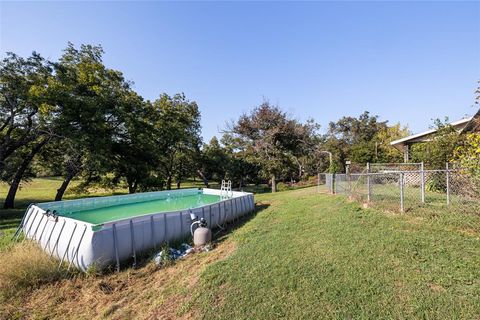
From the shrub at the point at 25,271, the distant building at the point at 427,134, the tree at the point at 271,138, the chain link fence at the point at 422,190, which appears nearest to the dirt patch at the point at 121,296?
the shrub at the point at 25,271

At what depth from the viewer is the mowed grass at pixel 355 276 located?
9.93 ft

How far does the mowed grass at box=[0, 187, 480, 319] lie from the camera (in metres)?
3.11

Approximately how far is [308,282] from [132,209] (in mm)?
10937

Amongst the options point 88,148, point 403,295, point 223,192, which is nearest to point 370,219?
point 403,295

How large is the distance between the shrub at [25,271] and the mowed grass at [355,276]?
10.7 ft

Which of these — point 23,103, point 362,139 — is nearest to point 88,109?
point 23,103

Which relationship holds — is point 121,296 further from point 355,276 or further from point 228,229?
point 228,229

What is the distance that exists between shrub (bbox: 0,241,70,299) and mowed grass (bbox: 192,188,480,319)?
327 cm

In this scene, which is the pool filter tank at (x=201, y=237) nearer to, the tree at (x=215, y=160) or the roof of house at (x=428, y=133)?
the roof of house at (x=428, y=133)

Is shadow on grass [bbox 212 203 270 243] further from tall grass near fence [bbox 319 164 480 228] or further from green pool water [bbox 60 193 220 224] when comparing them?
tall grass near fence [bbox 319 164 480 228]

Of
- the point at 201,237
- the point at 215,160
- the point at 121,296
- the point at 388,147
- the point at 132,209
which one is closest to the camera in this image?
the point at 121,296

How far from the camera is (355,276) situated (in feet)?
12.1

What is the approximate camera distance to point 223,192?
47.8 feet

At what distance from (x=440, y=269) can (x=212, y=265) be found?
3.66m
